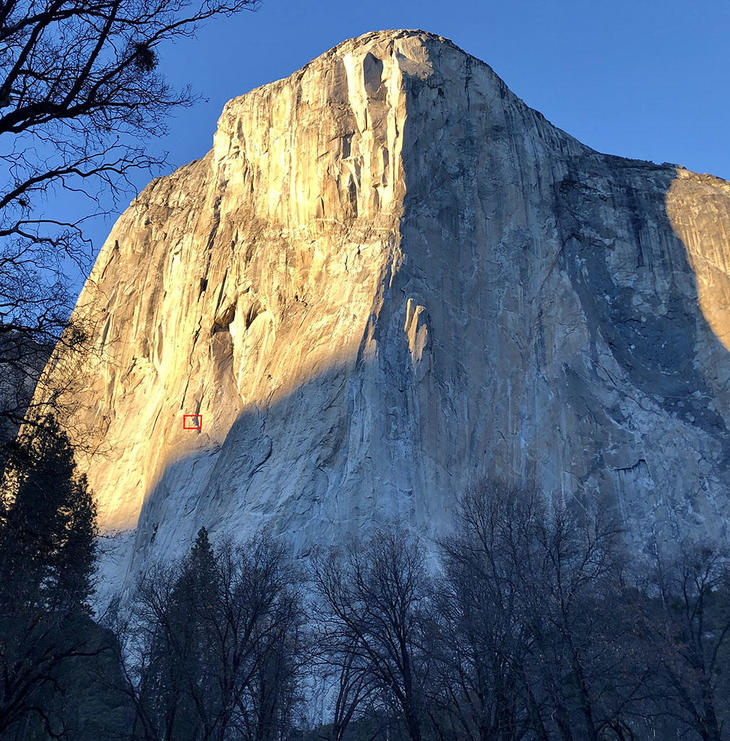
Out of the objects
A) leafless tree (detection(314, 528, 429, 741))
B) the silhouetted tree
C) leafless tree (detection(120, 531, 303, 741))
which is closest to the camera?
the silhouetted tree

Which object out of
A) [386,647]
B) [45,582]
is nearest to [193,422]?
[45,582]

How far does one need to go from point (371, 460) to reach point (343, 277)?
35.1 ft

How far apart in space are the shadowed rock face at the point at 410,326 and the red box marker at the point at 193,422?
0.43 metres

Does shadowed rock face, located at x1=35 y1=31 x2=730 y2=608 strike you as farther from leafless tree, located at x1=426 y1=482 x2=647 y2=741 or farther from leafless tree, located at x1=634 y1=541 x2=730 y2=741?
leafless tree, located at x1=426 y1=482 x2=647 y2=741

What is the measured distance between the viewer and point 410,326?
39.3 metres

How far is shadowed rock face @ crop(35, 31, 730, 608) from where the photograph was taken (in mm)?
37031

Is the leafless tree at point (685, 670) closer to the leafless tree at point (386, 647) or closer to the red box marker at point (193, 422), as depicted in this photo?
the leafless tree at point (386, 647)

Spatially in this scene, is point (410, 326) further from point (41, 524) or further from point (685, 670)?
point (41, 524)

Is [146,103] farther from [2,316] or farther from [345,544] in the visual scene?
[345,544]

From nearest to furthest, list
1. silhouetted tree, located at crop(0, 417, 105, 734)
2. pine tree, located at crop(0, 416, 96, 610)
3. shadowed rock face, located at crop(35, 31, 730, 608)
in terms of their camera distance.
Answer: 1. pine tree, located at crop(0, 416, 96, 610)
2. silhouetted tree, located at crop(0, 417, 105, 734)
3. shadowed rock face, located at crop(35, 31, 730, 608)

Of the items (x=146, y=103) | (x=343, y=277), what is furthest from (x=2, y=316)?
(x=343, y=277)

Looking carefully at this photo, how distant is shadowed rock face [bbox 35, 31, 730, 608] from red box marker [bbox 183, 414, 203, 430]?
17.0 inches

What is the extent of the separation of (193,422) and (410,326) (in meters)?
12.8

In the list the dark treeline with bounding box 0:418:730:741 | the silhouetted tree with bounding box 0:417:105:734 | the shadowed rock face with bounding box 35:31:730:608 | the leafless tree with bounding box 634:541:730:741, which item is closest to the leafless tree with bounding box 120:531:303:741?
the dark treeline with bounding box 0:418:730:741
